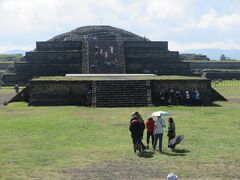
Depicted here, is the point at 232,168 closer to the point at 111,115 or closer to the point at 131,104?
the point at 111,115

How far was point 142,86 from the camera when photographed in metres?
29.6

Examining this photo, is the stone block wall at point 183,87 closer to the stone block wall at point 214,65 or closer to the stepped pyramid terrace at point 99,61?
the stepped pyramid terrace at point 99,61

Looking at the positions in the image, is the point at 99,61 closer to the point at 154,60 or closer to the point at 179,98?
the point at 154,60

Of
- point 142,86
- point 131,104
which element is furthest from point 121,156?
point 142,86

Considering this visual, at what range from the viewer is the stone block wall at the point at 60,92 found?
96.3ft

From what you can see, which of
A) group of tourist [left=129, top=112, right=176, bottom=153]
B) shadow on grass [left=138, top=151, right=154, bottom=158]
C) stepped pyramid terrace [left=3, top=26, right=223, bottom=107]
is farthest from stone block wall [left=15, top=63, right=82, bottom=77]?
shadow on grass [left=138, top=151, right=154, bottom=158]

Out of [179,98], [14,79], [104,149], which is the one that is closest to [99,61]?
[14,79]

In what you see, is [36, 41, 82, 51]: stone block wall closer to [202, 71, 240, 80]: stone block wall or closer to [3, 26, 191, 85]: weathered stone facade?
[3, 26, 191, 85]: weathered stone facade

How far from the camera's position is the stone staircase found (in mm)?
27875

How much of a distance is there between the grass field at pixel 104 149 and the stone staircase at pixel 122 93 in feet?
12.9

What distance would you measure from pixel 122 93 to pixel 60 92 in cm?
380

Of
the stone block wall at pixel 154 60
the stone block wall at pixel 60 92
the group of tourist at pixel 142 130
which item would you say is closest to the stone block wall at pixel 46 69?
the stone block wall at pixel 154 60

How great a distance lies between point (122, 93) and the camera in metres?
28.9

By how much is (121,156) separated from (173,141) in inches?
75.7
